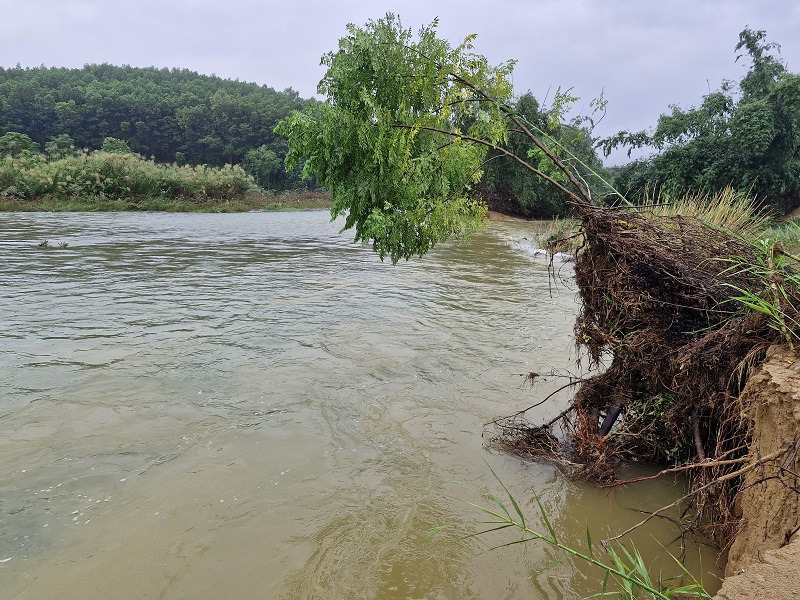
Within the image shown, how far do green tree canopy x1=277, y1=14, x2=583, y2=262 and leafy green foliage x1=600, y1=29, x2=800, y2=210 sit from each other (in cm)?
2134

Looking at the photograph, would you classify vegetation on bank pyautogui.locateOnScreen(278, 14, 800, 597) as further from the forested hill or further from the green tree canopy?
the forested hill

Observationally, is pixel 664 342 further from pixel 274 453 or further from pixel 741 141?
pixel 741 141

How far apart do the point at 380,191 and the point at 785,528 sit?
12.5ft

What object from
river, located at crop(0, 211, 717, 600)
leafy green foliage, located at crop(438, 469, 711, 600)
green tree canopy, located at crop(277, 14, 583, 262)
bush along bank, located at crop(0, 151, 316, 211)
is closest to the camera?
leafy green foliage, located at crop(438, 469, 711, 600)

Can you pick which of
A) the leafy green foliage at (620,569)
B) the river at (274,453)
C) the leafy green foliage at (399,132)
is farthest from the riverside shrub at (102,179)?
the leafy green foliage at (620,569)

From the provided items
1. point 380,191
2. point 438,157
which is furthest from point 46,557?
point 438,157

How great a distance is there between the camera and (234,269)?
42.9 feet

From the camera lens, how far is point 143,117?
260 ft

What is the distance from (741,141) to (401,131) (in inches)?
1040

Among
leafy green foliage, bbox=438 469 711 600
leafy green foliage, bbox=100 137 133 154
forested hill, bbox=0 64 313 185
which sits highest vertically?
forested hill, bbox=0 64 313 185

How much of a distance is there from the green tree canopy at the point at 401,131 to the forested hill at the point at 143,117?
69.4 m

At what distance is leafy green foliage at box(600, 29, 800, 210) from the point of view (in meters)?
23.9

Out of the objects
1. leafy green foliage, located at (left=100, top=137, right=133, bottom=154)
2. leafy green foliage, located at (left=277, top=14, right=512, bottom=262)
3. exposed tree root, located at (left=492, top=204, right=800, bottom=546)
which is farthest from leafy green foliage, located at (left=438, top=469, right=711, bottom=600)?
leafy green foliage, located at (left=100, top=137, right=133, bottom=154)

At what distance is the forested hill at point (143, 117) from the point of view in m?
74.2
